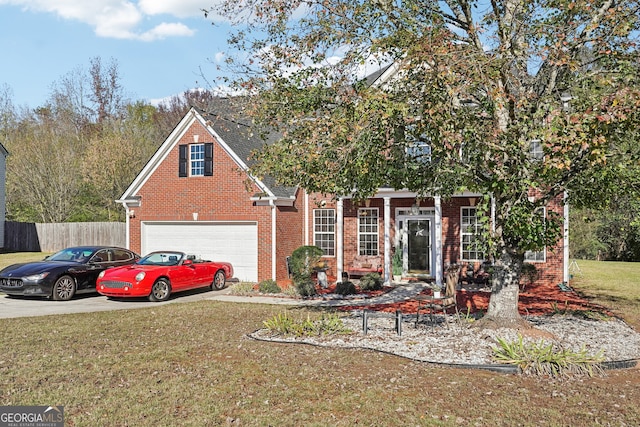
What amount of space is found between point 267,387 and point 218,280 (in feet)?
35.9

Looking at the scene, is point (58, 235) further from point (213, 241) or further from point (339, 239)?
point (339, 239)

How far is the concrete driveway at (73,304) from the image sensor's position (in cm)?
1269

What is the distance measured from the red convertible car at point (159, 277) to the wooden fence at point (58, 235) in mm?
15157

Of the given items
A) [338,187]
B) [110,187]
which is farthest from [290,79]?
[110,187]

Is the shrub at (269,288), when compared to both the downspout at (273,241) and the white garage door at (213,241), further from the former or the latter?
the white garage door at (213,241)

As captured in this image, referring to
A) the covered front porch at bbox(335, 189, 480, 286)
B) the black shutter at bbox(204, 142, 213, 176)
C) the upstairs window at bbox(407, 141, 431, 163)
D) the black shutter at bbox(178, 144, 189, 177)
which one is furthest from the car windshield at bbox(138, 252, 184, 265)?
the upstairs window at bbox(407, 141, 431, 163)

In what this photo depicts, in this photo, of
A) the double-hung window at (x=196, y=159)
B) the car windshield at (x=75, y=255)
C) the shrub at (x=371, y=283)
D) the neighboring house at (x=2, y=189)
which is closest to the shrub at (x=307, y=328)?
the shrub at (x=371, y=283)

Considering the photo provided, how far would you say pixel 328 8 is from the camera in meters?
8.79

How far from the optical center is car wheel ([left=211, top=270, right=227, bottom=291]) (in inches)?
675

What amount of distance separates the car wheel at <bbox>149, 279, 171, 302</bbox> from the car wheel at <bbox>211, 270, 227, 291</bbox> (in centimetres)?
228

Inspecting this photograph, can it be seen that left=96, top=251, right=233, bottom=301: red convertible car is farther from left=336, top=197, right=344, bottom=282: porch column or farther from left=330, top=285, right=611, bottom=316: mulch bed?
left=330, top=285, right=611, bottom=316: mulch bed

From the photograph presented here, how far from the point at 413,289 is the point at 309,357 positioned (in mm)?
9385

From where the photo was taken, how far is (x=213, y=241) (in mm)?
19562

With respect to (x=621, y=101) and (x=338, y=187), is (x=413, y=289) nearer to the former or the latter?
(x=338, y=187)
